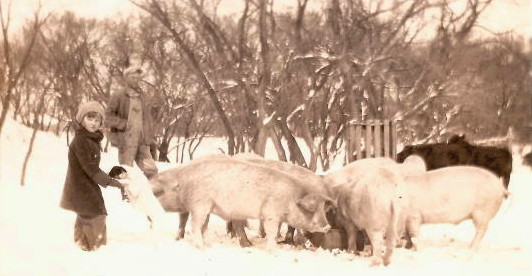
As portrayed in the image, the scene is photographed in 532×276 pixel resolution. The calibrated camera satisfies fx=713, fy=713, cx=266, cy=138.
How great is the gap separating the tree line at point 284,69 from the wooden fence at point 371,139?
5 centimetres

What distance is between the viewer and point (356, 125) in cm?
416

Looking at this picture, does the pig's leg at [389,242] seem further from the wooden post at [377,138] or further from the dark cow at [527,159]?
the dark cow at [527,159]

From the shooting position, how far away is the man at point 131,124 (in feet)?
12.6

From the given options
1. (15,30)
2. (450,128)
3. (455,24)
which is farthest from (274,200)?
(15,30)

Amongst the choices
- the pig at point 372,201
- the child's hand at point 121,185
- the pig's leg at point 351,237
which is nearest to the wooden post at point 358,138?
the pig at point 372,201

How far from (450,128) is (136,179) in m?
1.87

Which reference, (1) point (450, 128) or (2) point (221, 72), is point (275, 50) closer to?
(2) point (221, 72)

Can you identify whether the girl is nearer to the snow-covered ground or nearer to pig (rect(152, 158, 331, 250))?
the snow-covered ground

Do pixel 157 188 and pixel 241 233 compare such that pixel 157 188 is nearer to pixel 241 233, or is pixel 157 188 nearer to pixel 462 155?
pixel 241 233

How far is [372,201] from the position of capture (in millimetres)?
3740

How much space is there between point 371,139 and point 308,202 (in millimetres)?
627

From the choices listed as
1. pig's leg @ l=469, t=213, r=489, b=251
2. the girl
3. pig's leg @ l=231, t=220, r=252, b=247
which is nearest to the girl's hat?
the girl

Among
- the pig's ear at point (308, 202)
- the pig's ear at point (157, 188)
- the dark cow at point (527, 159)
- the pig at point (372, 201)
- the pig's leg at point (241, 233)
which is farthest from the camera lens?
the dark cow at point (527, 159)

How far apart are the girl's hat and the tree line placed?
50cm
